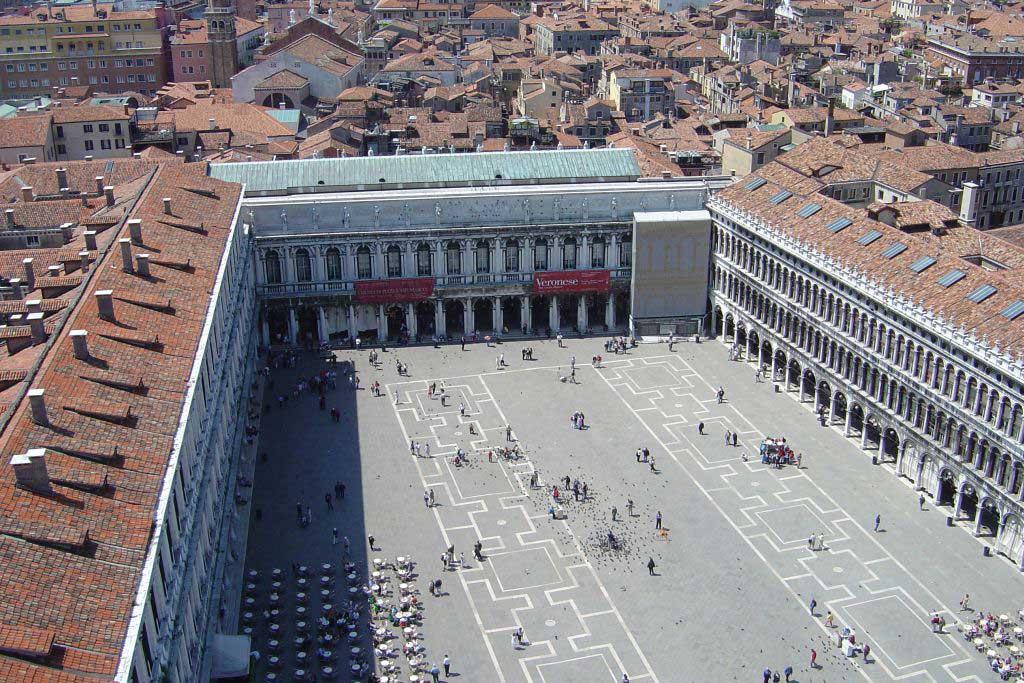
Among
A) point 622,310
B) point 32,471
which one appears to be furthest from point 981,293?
point 32,471

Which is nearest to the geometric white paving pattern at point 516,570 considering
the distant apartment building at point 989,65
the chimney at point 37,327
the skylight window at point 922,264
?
the chimney at point 37,327

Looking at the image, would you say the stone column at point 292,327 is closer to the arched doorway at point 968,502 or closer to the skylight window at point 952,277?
the skylight window at point 952,277

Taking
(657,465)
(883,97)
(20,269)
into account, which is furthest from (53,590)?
(883,97)

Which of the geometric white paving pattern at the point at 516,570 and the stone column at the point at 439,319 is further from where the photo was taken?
the stone column at the point at 439,319

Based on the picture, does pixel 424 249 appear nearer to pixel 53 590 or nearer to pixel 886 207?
pixel 886 207

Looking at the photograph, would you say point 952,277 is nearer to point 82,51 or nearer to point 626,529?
point 626,529
